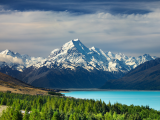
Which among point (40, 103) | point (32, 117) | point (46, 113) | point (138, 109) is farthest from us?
point (40, 103)

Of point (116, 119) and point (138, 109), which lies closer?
point (116, 119)

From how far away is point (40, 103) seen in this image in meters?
199

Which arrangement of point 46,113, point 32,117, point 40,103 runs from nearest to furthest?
point 32,117, point 46,113, point 40,103

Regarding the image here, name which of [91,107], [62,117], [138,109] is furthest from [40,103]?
[138,109]

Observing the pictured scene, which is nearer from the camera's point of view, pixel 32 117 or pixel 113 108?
pixel 32 117

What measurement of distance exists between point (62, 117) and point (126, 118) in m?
38.6

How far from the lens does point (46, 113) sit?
147m

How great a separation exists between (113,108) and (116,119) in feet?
117

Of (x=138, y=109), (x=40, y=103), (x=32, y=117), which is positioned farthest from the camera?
(x=40, y=103)

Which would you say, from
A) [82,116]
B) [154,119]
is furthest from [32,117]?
[154,119]

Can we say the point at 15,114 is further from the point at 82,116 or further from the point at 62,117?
the point at 82,116

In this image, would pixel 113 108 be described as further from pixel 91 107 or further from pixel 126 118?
pixel 126 118

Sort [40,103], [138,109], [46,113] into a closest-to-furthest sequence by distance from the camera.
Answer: [46,113]
[138,109]
[40,103]

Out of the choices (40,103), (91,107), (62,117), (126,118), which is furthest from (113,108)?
(40,103)
